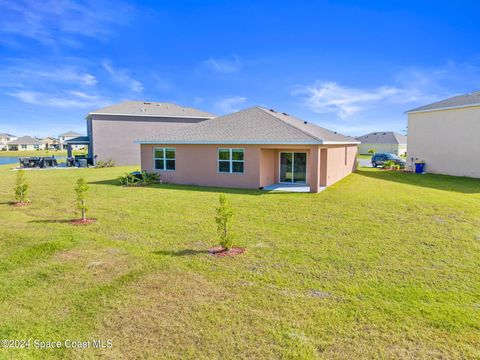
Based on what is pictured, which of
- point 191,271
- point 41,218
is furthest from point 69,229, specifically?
point 191,271

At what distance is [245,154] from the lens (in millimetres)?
16562

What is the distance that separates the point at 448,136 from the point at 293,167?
14.5m

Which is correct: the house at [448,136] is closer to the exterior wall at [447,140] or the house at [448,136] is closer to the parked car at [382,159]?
the exterior wall at [447,140]

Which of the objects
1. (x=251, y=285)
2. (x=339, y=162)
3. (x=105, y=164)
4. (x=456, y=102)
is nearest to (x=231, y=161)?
(x=339, y=162)

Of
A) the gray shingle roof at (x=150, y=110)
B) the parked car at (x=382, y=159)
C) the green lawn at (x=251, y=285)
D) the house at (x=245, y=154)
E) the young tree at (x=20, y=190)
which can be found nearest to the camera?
the green lawn at (x=251, y=285)

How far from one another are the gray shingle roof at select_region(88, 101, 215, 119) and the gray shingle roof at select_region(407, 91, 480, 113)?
2326 cm

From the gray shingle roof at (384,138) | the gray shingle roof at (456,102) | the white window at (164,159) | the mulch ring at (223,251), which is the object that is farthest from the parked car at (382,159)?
the mulch ring at (223,251)

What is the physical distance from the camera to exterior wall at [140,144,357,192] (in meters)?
16.3

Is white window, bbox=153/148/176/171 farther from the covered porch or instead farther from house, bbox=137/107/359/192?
the covered porch

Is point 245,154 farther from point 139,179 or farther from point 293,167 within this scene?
point 139,179

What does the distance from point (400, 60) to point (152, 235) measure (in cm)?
2522

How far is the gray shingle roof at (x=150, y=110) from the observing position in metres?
33.5

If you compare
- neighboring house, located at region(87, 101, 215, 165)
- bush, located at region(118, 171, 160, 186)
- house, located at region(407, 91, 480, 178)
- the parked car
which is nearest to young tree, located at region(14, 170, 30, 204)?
bush, located at region(118, 171, 160, 186)

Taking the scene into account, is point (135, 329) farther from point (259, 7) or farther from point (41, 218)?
point (259, 7)
